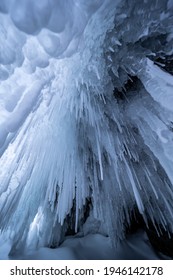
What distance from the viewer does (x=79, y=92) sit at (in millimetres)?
2467

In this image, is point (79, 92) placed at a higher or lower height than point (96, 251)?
higher

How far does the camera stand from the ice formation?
1.63m

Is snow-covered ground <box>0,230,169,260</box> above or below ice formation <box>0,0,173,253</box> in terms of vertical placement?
below

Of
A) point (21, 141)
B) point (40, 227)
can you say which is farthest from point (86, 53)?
point (40, 227)

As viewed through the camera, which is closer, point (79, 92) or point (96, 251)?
point (79, 92)

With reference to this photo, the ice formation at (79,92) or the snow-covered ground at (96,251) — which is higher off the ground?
the ice formation at (79,92)

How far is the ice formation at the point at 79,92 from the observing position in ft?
5.36

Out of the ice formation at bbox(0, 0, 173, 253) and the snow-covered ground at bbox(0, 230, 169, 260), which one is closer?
the ice formation at bbox(0, 0, 173, 253)

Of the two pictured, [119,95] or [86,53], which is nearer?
[86,53]

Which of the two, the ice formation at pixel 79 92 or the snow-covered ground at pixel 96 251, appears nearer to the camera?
the ice formation at pixel 79 92

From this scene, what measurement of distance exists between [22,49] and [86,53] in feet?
2.28

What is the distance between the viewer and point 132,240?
5.22 meters
